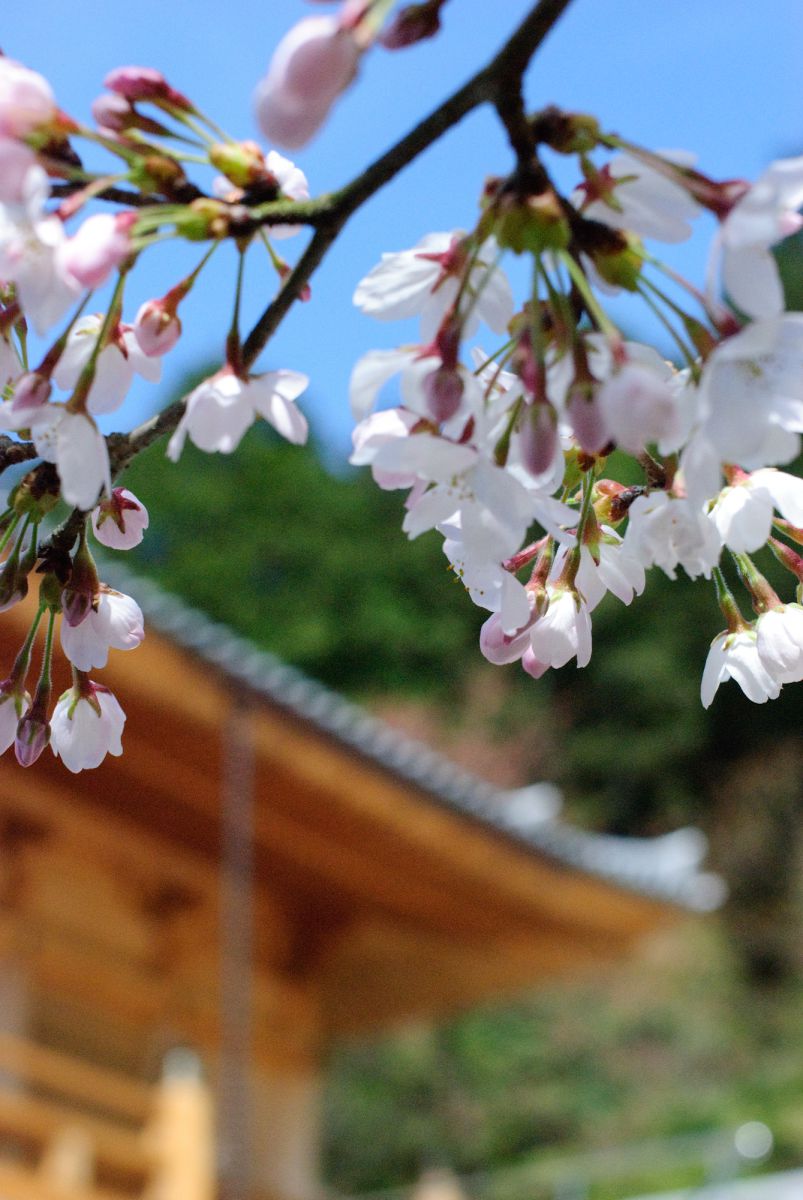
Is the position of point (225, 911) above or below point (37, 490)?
above

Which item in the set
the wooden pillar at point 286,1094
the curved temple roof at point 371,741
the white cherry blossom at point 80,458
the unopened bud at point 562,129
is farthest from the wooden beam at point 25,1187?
the unopened bud at point 562,129

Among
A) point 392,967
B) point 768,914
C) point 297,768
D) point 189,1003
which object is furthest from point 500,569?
point 768,914

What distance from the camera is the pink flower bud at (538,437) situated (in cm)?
36

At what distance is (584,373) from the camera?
0.36m

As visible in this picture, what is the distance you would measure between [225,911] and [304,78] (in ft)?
15.1

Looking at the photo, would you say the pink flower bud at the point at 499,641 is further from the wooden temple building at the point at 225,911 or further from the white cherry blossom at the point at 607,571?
the wooden temple building at the point at 225,911

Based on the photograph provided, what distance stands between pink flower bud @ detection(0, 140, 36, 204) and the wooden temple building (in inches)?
102

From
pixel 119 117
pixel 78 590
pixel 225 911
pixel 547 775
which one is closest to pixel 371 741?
pixel 225 911

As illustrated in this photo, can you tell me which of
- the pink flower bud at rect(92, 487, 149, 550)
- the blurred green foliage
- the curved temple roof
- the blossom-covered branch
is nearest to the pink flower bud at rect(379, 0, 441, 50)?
the blossom-covered branch

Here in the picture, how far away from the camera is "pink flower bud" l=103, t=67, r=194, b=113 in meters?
0.40

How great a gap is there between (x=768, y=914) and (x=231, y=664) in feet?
39.7

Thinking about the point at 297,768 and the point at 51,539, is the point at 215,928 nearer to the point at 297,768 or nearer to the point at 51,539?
the point at 297,768

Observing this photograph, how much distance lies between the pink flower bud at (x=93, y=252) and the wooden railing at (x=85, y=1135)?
3.28 m

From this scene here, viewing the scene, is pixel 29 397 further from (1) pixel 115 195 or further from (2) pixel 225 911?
(2) pixel 225 911
